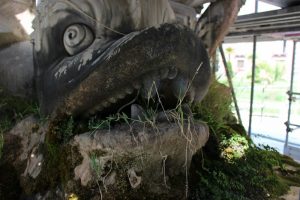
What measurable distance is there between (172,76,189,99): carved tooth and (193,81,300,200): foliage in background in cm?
30

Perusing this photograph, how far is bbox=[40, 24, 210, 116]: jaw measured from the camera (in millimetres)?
874

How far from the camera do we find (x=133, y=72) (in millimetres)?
887

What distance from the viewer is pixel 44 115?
1108mm

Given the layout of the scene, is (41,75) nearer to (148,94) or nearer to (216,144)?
(148,94)

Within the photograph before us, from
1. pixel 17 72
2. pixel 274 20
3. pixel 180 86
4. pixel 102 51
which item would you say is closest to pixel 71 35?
pixel 102 51

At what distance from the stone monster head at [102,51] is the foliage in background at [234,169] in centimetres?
34

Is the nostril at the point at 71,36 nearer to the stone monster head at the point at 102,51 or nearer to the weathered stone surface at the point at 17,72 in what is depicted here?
the stone monster head at the point at 102,51

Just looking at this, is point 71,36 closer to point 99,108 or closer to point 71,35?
point 71,35

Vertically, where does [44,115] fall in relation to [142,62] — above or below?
below

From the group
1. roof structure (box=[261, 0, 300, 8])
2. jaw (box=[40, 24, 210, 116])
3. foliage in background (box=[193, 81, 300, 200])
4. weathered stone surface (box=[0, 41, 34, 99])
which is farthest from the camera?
roof structure (box=[261, 0, 300, 8])

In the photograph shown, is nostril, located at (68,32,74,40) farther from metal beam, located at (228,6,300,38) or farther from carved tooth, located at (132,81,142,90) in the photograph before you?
metal beam, located at (228,6,300,38)

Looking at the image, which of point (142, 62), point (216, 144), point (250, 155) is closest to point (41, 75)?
point (142, 62)

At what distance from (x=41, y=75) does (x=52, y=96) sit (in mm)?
134

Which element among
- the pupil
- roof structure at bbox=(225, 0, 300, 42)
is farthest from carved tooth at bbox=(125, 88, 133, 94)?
roof structure at bbox=(225, 0, 300, 42)
